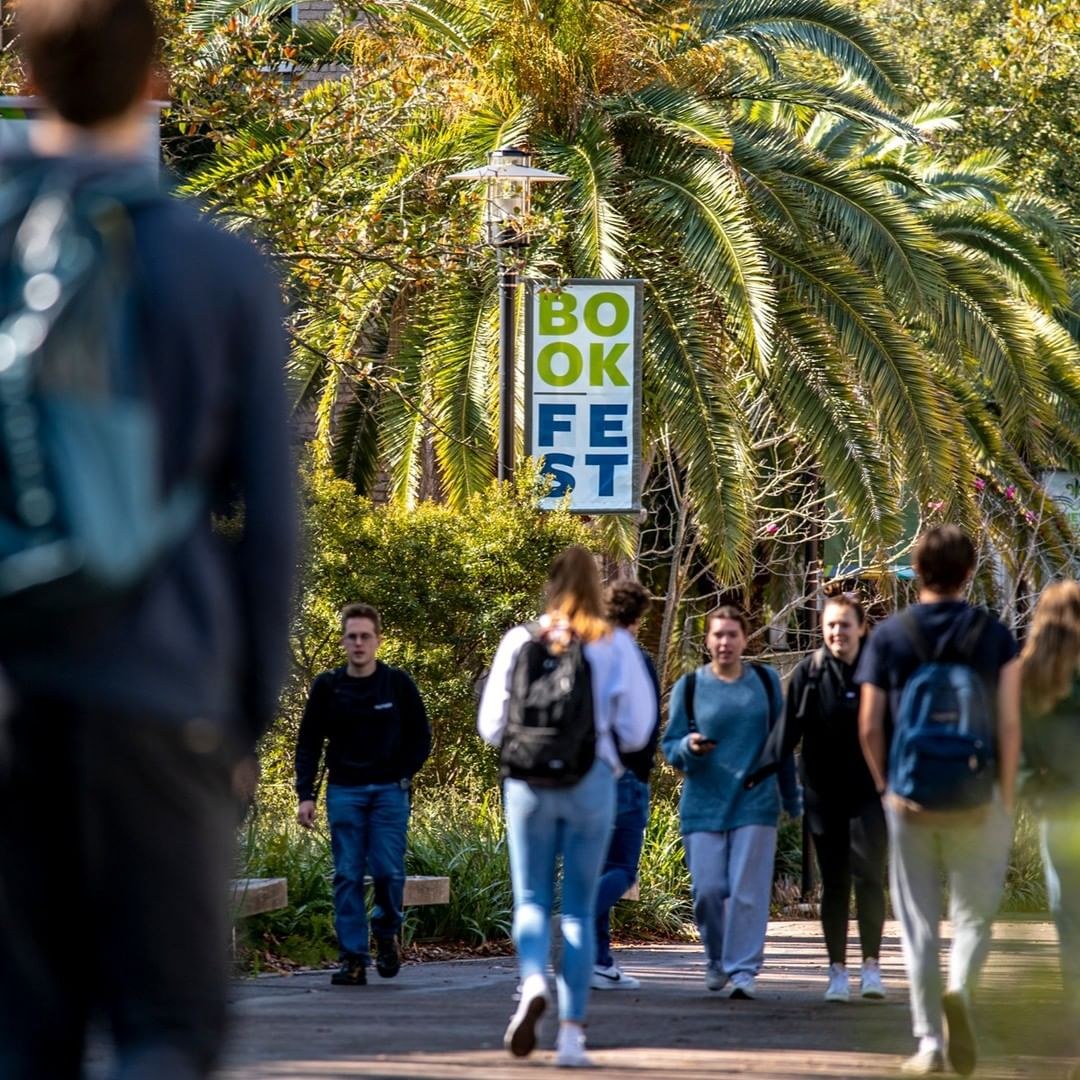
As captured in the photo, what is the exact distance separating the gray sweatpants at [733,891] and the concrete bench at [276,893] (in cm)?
221

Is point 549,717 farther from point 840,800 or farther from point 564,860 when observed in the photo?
point 840,800

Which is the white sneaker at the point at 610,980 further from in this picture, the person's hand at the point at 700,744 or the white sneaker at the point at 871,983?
the person's hand at the point at 700,744

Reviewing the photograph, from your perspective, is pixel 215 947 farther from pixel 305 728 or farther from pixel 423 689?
pixel 423 689

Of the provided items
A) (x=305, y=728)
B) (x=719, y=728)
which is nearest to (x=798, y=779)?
(x=719, y=728)

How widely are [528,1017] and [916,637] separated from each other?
74.7 inches

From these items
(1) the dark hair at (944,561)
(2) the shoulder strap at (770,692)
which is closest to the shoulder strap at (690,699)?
(2) the shoulder strap at (770,692)

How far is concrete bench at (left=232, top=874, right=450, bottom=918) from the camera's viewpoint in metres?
10.6

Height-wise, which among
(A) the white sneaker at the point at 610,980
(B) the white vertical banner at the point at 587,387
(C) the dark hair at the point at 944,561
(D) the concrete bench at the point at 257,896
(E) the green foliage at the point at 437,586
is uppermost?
(B) the white vertical banner at the point at 587,387

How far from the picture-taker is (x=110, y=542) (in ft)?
7.85

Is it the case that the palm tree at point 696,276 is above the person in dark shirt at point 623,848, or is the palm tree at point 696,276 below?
above

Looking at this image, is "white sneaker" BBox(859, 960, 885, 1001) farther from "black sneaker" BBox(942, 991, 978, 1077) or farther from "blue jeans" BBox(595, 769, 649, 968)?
"black sneaker" BBox(942, 991, 978, 1077)

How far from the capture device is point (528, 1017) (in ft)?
24.3

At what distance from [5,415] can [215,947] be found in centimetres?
69

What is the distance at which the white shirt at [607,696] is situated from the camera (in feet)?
25.2
